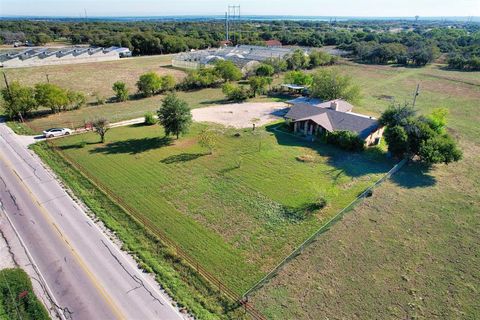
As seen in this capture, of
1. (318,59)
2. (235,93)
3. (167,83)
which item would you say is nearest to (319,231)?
(235,93)

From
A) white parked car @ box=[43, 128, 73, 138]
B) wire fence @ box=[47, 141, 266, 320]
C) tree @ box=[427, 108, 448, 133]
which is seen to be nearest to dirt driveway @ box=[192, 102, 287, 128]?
white parked car @ box=[43, 128, 73, 138]

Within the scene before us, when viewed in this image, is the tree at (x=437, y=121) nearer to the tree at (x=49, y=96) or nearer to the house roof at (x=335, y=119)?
the house roof at (x=335, y=119)

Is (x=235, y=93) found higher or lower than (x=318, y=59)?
lower

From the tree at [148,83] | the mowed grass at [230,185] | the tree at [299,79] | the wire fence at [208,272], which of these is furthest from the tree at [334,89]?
the tree at [148,83]

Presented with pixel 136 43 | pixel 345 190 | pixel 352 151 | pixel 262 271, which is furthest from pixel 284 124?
pixel 136 43

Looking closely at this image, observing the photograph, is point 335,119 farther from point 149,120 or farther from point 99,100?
point 99,100

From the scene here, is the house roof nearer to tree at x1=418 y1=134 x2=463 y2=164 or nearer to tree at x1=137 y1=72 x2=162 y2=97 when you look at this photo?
tree at x1=418 y1=134 x2=463 y2=164
